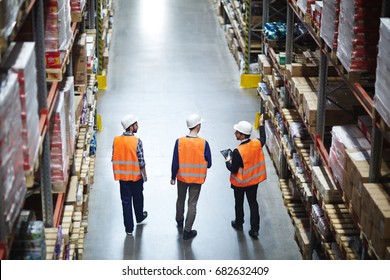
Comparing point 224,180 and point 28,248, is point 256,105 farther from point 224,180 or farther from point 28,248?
point 28,248

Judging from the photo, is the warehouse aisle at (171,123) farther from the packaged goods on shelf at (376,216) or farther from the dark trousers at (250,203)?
the packaged goods on shelf at (376,216)

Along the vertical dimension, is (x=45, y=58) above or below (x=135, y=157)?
above

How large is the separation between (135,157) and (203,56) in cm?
1027

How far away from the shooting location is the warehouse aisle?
38.3 ft

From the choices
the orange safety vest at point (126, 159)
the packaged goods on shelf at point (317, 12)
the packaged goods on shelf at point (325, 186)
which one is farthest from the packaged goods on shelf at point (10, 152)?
the packaged goods on shelf at point (317, 12)

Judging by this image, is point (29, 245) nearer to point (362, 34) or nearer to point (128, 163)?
point (362, 34)

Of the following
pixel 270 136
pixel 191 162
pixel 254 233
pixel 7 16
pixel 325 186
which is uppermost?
pixel 7 16

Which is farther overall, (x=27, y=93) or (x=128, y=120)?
(x=128, y=120)

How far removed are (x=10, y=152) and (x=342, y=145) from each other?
4.23m

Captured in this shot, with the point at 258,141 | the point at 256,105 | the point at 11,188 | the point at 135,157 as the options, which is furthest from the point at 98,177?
the point at 11,188

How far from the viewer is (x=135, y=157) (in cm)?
1142

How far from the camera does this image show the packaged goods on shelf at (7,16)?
5.84 m

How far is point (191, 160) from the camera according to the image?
11.4 meters

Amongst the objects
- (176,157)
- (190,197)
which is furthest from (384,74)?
(190,197)
